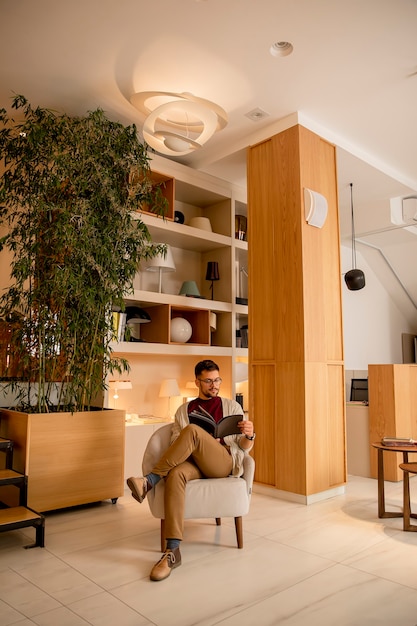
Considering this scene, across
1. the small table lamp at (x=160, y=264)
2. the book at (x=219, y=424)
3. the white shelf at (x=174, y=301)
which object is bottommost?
the book at (x=219, y=424)

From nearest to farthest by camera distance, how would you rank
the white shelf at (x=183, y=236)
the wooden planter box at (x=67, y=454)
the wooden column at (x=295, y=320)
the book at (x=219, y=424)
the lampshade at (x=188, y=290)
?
the book at (x=219, y=424) → the wooden planter box at (x=67, y=454) → the wooden column at (x=295, y=320) → the white shelf at (x=183, y=236) → the lampshade at (x=188, y=290)

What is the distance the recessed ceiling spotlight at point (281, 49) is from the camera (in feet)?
10.9

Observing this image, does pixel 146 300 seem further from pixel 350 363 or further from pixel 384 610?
pixel 350 363

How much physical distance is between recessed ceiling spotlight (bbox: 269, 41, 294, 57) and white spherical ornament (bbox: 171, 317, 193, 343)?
97.9 inches

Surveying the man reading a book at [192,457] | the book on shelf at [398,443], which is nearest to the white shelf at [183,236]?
the man reading a book at [192,457]

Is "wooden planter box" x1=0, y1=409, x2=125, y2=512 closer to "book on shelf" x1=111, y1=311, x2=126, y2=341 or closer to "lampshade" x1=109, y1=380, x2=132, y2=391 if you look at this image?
"lampshade" x1=109, y1=380, x2=132, y2=391

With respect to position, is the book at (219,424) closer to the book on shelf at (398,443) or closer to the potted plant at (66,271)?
the potted plant at (66,271)

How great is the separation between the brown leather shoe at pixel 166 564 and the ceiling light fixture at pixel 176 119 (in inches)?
112

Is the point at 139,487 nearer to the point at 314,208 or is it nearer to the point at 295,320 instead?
the point at 295,320

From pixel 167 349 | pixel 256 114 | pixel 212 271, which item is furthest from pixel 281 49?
pixel 167 349

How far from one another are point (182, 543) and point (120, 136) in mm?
3011

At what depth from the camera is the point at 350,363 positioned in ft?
23.3

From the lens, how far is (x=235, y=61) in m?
3.50

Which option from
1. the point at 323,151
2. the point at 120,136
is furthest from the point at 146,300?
the point at 323,151
